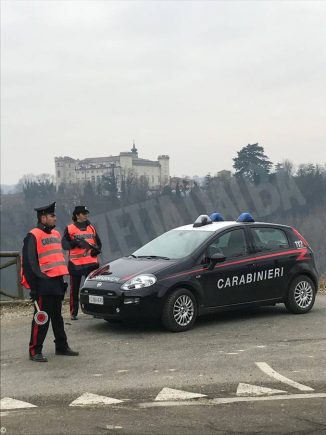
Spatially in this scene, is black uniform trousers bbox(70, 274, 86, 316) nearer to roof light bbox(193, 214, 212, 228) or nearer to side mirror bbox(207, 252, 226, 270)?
roof light bbox(193, 214, 212, 228)

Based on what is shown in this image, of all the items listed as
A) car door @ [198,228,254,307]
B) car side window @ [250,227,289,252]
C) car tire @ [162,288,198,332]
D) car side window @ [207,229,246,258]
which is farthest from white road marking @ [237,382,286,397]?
car side window @ [250,227,289,252]

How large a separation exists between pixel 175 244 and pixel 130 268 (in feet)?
3.05

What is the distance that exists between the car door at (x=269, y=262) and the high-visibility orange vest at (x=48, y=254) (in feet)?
11.3

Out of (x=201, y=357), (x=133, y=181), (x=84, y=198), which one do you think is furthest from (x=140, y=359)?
(x=133, y=181)

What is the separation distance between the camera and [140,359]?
25.9ft

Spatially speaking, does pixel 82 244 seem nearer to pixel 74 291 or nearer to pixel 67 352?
pixel 74 291

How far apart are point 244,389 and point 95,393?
1.41 meters

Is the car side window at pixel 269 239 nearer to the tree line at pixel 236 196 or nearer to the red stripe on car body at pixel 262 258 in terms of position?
the red stripe on car body at pixel 262 258

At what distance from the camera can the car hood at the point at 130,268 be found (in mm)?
9398

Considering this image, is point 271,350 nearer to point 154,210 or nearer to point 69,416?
point 69,416

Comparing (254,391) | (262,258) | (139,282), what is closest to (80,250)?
(139,282)

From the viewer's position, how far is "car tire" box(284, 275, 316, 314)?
10.5 meters

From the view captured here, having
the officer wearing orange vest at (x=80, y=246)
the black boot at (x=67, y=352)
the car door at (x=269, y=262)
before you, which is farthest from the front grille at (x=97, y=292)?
the car door at (x=269, y=262)

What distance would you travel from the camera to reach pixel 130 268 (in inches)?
380
